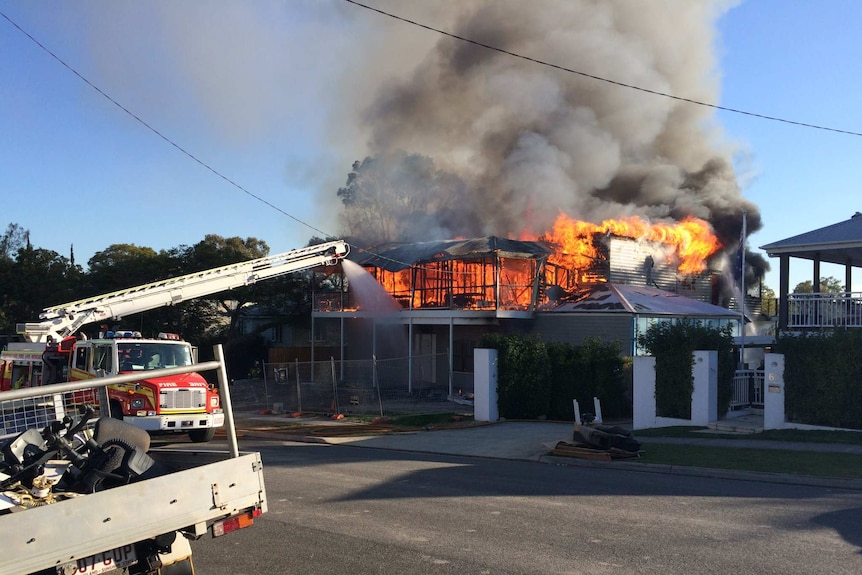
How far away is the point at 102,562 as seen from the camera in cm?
466

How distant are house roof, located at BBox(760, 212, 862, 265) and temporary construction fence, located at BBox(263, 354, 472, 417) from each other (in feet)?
33.6

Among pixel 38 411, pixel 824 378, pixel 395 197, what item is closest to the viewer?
pixel 38 411

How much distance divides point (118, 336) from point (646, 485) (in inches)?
414

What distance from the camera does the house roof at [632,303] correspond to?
28.2 meters

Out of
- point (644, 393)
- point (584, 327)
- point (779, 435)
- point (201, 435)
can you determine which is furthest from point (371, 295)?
point (779, 435)

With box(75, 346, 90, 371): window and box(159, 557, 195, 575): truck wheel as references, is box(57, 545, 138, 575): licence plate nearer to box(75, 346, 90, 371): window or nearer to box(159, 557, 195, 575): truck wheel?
box(159, 557, 195, 575): truck wheel

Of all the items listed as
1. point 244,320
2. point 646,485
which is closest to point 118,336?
point 646,485

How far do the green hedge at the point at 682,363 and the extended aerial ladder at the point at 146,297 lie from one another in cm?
923

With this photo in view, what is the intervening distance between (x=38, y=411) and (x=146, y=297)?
10914mm

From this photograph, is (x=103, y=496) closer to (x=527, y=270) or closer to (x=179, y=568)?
(x=179, y=568)

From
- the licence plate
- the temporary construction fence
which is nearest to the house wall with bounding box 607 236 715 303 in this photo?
the temporary construction fence

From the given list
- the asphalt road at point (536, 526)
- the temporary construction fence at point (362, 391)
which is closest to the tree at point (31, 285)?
the temporary construction fence at point (362, 391)

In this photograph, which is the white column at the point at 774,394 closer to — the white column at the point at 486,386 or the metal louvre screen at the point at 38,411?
the white column at the point at 486,386

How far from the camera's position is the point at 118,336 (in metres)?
15.6
